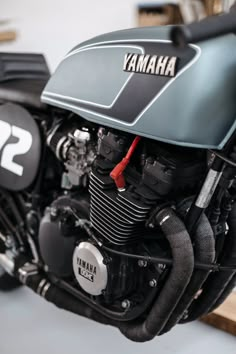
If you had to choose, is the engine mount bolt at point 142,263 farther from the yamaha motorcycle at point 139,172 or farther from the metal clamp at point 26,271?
the metal clamp at point 26,271

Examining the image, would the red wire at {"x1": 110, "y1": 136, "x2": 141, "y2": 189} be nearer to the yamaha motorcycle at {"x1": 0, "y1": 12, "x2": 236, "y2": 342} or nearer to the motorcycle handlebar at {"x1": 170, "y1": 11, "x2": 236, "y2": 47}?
the yamaha motorcycle at {"x1": 0, "y1": 12, "x2": 236, "y2": 342}

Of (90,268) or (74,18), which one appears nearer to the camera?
(90,268)

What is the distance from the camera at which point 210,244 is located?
36.4 inches

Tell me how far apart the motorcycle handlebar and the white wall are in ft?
7.59

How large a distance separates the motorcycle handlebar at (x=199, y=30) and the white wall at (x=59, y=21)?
231 cm

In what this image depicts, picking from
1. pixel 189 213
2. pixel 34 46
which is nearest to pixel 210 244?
pixel 189 213

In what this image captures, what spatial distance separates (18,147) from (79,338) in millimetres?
526

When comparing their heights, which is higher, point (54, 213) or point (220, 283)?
point (220, 283)

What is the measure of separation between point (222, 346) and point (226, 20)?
91 cm

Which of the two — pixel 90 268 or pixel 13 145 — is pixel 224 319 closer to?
pixel 90 268

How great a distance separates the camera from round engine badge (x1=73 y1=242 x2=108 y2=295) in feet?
3.44

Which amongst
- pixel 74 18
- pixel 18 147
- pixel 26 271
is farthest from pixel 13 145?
pixel 74 18

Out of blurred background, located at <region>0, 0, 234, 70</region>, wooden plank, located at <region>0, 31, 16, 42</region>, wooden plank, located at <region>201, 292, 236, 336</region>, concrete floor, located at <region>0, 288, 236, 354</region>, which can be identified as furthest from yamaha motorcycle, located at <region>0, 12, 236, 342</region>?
wooden plank, located at <region>0, 31, 16, 42</region>

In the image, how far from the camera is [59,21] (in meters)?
3.29
